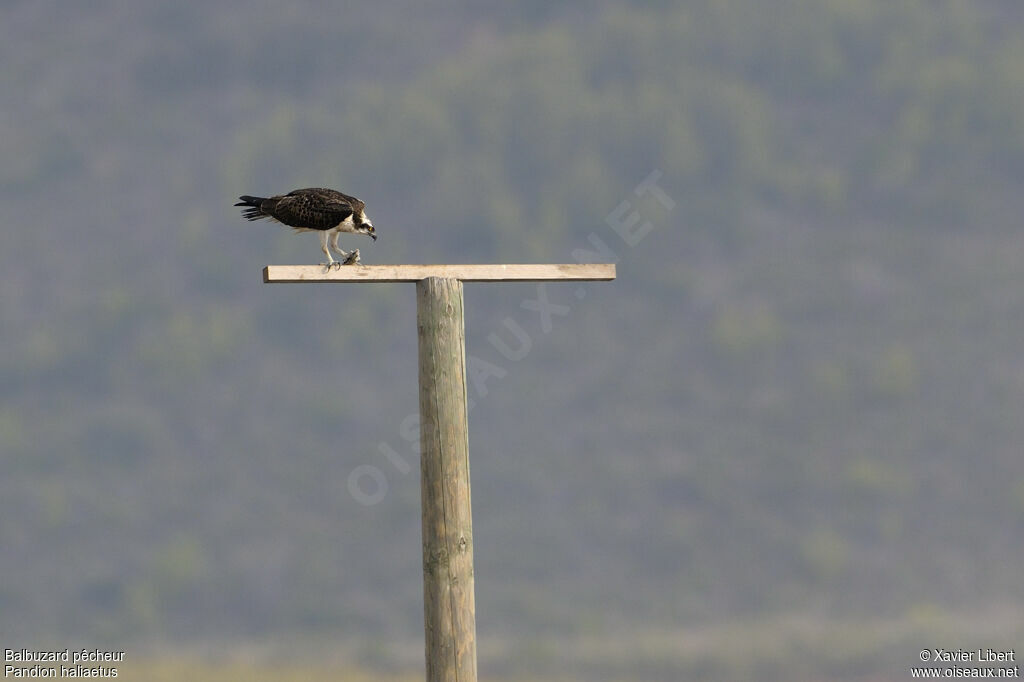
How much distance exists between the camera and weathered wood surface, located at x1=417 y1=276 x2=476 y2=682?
9.05m

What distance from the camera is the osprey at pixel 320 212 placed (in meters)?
10.3

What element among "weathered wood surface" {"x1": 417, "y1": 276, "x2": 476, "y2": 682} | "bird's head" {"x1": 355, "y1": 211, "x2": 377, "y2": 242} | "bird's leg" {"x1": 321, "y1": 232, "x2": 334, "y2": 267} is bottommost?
"weathered wood surface" {"x1": 417, "y1": 276, "x2": 476, "y2": 682}

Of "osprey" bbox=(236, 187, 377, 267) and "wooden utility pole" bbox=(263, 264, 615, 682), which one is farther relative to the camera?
"osprey" bbox=(236, 187, 377, 267)

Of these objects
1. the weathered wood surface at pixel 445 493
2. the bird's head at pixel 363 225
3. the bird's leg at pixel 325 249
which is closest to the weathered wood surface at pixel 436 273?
the weathered wood surface at pixel 445 493

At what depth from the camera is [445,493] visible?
9.11 m

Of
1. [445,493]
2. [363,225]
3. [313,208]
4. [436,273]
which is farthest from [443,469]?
[313,208]

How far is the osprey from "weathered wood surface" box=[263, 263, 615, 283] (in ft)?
2.84

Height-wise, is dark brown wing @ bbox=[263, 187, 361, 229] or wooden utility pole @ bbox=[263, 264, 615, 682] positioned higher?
dark brown wing @ bbox=[263, 187, 361, 229]

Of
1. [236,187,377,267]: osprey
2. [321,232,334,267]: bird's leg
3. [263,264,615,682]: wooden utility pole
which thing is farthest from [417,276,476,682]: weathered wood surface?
[236,187,377,267]: osprey

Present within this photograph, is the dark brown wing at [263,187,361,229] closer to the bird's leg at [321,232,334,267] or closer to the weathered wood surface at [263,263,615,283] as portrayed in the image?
the bird's leg at [321,232,334,267]

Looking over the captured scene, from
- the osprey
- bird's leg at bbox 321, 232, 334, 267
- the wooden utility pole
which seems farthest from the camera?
the osprey

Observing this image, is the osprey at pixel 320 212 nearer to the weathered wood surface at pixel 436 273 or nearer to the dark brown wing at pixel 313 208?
the dark brown wing at pixel 313 208

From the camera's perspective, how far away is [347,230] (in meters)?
10.5

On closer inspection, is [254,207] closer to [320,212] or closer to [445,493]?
[320,212]
